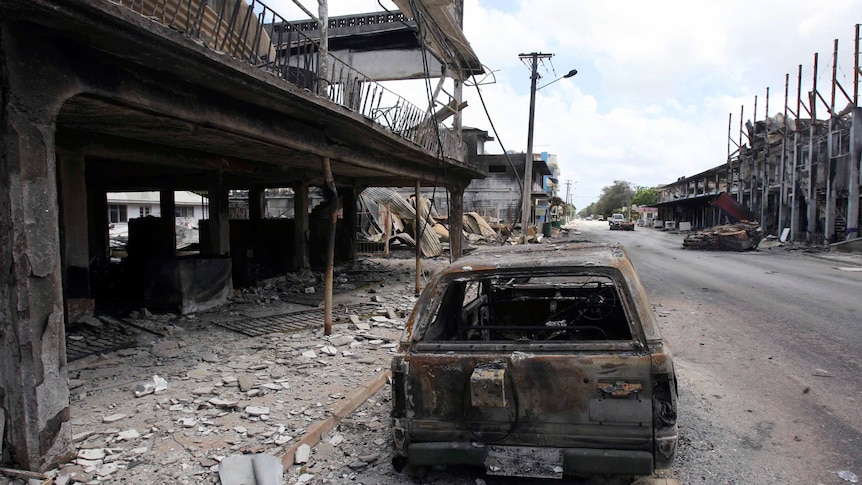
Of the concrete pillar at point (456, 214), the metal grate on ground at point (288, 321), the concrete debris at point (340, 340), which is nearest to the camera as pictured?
the concrete debris at point (340, 340)

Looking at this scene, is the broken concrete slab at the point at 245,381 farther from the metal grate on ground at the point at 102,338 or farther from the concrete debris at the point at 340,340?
the metal grate on ground at the point at 102,338

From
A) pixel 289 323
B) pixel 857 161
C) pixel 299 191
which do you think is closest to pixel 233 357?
pixel 289 323

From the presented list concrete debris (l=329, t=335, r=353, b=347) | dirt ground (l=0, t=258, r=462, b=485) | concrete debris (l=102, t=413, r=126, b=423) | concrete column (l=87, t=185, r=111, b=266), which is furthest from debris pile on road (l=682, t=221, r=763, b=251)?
concrete debris (l=102, t=413, r=126, b=423)

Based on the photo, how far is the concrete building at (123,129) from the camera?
3012 millimetres

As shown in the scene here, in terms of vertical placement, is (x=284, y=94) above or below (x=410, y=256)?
above

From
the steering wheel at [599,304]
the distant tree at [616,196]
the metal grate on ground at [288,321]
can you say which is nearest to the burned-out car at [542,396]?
the steering wheel at [599,304]

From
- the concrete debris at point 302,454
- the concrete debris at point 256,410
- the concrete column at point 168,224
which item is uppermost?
the concrete column at point 168,224

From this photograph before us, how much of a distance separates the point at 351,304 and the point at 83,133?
4.95m

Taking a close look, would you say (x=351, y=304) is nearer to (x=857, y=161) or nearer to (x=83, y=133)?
(x=83, y=133)

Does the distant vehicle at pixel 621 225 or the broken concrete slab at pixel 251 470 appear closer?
the broken concrete slab at pixel 251 470

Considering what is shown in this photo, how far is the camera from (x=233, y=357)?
5.84 meters

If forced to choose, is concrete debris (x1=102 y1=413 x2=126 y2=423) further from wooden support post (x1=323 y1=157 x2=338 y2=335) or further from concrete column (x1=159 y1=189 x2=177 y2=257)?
concrete column (x1=159 y1=189 x2=177 y2=257)

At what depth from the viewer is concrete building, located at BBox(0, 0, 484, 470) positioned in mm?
3012

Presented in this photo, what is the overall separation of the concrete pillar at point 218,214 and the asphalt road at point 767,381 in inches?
342
